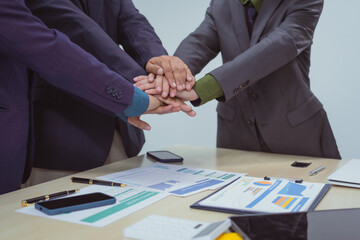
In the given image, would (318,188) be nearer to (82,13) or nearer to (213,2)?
(82,13)

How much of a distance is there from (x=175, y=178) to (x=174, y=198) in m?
0.20

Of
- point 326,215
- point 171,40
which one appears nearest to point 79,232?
point 326,215

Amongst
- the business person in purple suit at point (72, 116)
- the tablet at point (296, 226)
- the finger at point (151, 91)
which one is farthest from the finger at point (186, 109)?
the tablet at point (296, 226)

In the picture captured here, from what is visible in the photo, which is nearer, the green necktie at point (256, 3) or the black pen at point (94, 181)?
the black pen at point (94, 181)

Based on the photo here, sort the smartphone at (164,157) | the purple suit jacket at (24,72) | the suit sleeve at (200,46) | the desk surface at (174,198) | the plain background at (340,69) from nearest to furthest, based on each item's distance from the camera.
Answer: the desk surface at (174,198), the purple suit jacket at (24,72), the smartphone at (164,157), the suit sleeve at (200,46), the plain background at (340,69)

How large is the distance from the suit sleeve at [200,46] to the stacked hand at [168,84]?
21 centimetres

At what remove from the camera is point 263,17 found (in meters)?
1.75

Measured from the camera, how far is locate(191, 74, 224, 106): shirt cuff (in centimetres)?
157

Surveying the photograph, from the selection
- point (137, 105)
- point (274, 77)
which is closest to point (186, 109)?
point (137, 105)

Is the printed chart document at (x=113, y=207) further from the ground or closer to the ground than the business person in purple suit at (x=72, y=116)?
closer to the ground

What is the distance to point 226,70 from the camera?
5.20ft

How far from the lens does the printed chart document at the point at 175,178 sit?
109 cm

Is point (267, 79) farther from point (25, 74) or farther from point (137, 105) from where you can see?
point (25, 74)

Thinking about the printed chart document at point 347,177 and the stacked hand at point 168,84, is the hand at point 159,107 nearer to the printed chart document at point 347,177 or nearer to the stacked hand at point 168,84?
the stacked hand at point 168,84
